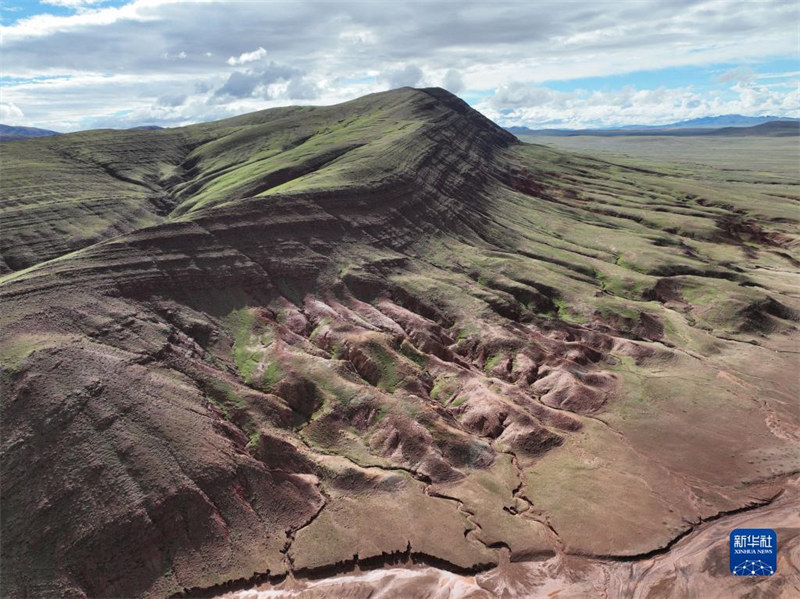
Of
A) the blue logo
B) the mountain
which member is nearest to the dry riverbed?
the blue logo

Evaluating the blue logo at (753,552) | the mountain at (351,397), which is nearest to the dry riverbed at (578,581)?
the blue logo at (753,552)

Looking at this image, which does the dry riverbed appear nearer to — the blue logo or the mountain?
the blue logo

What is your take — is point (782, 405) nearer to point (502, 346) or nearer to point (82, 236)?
point (502, 346)

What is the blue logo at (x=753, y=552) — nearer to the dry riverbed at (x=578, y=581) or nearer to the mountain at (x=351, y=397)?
the dry riverbed at (x=578, y=581)

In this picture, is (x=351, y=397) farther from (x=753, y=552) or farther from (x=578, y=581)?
(x=753, y=552)

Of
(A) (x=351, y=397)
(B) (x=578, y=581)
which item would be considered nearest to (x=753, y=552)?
(B) (x=578, y=581)

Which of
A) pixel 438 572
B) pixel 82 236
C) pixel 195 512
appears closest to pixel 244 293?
pixel 195 512
